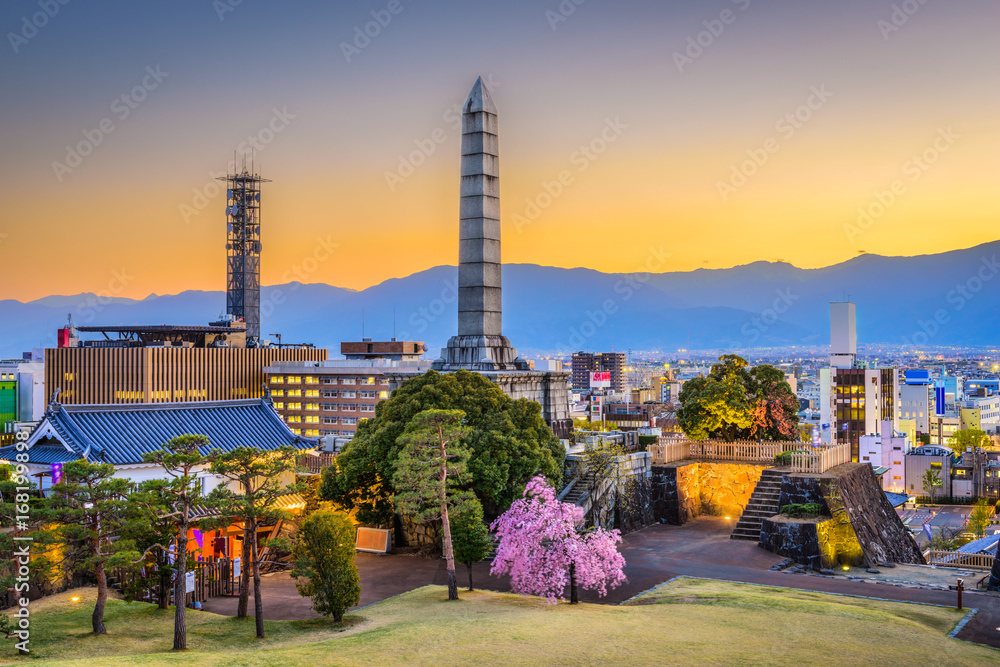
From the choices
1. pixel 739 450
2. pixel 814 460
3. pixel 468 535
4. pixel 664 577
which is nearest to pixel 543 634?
pixel 468 535

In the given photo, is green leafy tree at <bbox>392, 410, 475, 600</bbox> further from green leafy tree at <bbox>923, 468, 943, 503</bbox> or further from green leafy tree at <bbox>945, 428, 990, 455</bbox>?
green leafy tree at <bbox>945, 428, 990, 455</bbox>

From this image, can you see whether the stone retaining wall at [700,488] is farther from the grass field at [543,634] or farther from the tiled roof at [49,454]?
the tiled roof at [49,454]

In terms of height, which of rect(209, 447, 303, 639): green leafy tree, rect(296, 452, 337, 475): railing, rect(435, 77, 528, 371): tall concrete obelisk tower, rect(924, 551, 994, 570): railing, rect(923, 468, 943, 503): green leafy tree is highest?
rect(435, 77, 528, 371): tall concrete obelisk tower

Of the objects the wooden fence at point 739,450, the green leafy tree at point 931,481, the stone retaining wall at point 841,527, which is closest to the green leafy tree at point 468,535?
the stone retaining wall at point 841,527

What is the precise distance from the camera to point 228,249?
144750mm

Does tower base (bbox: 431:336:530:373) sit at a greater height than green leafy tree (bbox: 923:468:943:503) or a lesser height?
greater

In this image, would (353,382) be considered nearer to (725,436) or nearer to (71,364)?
(71,364)

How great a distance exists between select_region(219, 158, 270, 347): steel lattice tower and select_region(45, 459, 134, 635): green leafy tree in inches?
4924

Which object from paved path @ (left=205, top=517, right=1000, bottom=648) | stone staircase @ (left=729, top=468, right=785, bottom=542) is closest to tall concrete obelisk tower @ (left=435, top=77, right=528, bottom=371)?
paved path @ (left=205, top=517, right=1000, bottom=648)

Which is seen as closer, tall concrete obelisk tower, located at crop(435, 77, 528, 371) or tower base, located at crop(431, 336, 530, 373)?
tower base, located at crop(431, 336, 530, 373)

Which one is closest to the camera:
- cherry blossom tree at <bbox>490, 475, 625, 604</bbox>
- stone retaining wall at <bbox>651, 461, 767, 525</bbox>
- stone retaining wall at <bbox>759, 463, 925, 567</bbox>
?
cherry blossom tree at <bbox>490, 475, 625, 604</bbox>

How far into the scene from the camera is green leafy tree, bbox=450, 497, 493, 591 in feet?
78.7

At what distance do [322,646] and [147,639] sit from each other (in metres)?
4.72

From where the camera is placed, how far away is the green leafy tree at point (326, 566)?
2147 centimetres
